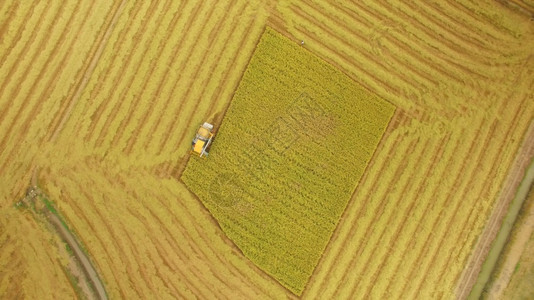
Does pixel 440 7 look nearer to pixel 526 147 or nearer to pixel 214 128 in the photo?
pixel 526 147

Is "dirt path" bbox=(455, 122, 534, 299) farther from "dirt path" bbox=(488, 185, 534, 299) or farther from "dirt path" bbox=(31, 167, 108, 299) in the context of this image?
"dirt path" bbox=(31, 167, 108, 299)

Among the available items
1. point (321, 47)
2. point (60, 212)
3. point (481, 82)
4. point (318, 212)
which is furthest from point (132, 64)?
point (481, 82)

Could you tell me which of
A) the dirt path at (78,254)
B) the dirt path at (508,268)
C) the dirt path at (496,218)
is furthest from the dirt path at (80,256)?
the dirt path at (508,268)

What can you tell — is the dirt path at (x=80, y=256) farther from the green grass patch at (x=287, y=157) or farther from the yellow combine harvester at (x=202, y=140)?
the yellow combine harvester at (x=202, y=140)

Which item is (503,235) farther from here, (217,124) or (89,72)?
(89,72)

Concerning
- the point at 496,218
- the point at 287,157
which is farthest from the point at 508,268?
the point at 287,157

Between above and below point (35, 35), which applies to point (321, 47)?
above

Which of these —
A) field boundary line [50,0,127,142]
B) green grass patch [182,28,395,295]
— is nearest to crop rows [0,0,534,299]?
field boundary line [50,0,127,142]
